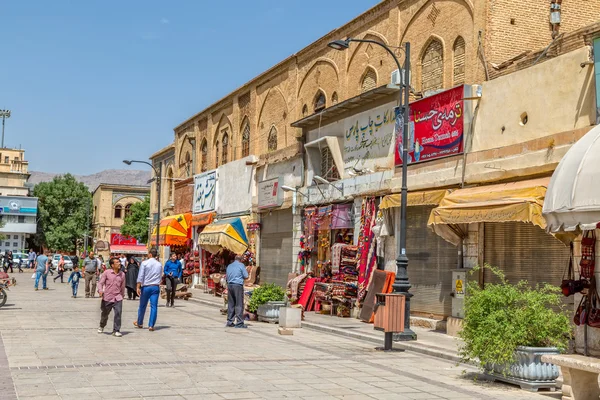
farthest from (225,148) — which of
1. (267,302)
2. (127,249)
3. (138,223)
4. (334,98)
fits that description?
(138,223)

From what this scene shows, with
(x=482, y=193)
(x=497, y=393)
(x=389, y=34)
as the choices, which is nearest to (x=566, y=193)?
(x=497, y=393)

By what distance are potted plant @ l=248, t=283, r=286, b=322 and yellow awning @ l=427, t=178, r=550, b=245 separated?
4.67m

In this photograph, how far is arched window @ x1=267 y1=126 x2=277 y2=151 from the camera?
29484 millimetres

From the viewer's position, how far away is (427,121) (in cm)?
1836

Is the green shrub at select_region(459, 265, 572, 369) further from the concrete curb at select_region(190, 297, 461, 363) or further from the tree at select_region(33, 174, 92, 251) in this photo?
the tree at select_region(33, 174, 92, 251)

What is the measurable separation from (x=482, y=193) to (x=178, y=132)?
99.5 ft

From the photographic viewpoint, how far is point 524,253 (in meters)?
14.9

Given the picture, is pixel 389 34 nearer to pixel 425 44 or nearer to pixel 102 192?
pixel 425 44

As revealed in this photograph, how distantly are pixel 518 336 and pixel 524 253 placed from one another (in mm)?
5416

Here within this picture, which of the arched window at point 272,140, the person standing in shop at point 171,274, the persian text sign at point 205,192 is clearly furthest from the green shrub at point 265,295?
the persian text sign at point 205,192

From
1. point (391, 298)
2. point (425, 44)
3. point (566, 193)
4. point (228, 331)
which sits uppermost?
point (425, 44)

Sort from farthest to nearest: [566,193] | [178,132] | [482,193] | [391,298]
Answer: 1. [178,132]
2. [482,193]
3. [391,298]
4. [566,193]

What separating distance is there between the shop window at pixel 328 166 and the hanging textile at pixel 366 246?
2756 millimetres

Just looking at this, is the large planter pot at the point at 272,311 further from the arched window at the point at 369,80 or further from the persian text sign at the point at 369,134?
the arched window at the point at 369,80
